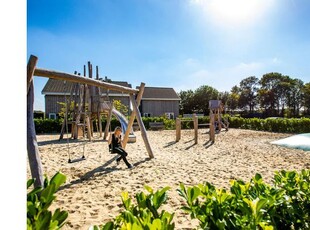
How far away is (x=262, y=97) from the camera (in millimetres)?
53781

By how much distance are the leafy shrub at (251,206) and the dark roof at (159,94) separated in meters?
30.9

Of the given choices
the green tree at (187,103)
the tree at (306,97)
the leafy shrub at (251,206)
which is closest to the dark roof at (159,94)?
the green tree at (187,103)

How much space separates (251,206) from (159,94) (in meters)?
33.3

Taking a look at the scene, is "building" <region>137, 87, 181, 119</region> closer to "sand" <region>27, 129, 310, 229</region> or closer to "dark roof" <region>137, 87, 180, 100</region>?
"dark roof" <region>137, 87, 180, 100</region>

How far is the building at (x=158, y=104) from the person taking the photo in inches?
→ 1289

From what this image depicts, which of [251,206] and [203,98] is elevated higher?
[203,98]

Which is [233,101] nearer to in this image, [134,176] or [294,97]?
[294,97]

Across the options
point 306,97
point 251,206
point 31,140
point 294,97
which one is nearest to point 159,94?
point 31,140

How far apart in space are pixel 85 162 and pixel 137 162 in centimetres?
160

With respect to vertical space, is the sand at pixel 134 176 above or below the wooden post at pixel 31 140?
below

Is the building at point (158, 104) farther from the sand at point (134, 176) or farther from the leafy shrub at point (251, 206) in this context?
the leafy shrub at point (251, 206)

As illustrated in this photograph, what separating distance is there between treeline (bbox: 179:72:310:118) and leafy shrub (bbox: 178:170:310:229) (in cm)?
4688
